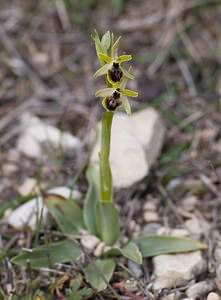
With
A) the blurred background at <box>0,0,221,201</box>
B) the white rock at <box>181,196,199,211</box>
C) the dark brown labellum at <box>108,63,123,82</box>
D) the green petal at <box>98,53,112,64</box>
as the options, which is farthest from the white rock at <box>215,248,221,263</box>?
the green petal at <box>98,53,112,64</box>

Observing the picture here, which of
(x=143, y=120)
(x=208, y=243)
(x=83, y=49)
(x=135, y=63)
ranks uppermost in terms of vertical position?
(x=83, y=49)

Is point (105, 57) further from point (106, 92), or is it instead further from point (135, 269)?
Answer: point (135, 269)

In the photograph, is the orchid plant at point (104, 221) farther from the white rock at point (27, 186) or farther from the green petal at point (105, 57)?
the white rock at point (27, 186)

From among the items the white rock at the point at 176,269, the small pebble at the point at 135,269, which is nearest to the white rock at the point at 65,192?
the small pebble at the point at 135,269

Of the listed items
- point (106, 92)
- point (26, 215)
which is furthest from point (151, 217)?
point (106, 92)

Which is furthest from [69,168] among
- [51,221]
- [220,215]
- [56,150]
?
[220,215]

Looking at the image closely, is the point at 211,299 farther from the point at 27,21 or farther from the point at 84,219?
the point at 27,21
